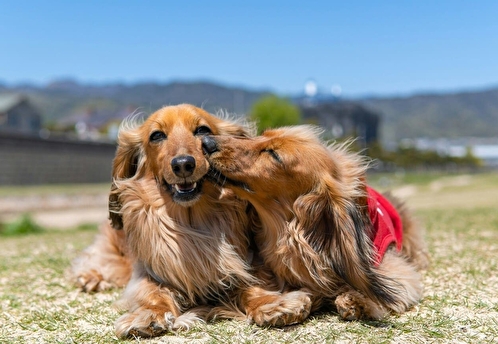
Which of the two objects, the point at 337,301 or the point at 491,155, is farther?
the point at 491,155

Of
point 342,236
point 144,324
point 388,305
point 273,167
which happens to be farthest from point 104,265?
point 388,305

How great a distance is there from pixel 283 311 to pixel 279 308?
3 centimetres

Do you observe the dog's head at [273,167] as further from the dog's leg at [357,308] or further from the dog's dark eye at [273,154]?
the dog's leg at [357,308]

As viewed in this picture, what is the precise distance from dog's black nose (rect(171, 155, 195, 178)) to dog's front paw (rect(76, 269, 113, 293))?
5.35 feet

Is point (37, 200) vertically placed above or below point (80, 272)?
below

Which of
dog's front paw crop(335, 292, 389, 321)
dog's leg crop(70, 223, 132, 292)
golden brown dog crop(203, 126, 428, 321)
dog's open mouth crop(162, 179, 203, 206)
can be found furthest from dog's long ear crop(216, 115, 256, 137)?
dog's front paw crop(335, 292, 389, 321)

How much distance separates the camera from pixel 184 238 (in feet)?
11.5

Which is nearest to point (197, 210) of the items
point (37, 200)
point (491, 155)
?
point (37, 200)

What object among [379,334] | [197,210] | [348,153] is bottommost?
[379,334]

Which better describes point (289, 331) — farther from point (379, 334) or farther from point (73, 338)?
point (73, 338)

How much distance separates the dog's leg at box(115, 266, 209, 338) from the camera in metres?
2.96

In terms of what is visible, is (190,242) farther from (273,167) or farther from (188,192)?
(273,167)

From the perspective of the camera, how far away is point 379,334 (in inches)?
111

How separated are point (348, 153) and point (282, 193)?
2.28 ft
